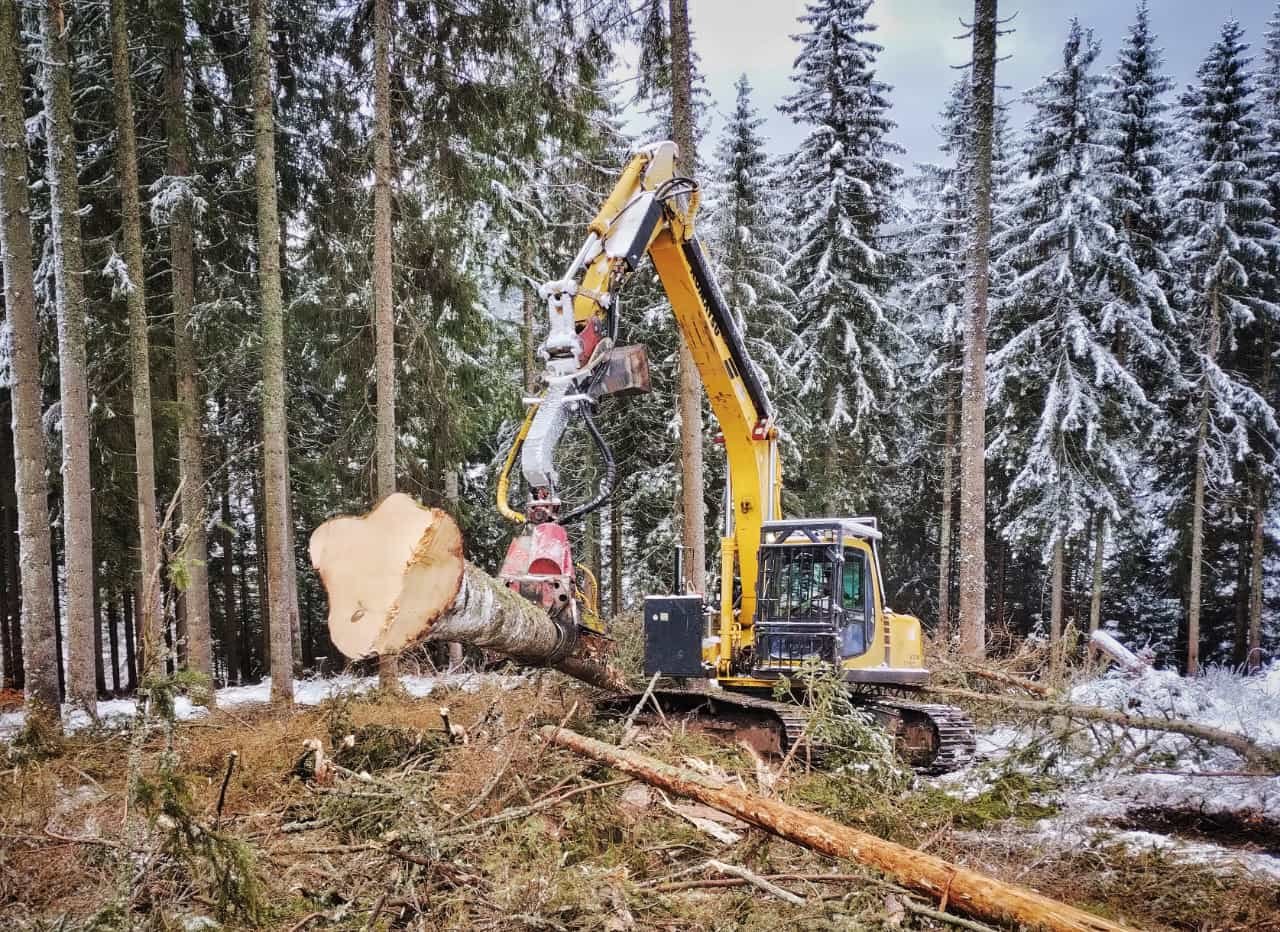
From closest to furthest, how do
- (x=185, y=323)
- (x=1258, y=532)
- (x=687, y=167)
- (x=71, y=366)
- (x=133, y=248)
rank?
(x=71, y=366)
(x=687, y=167)
(x=133, y=248)
(x=185, y=323)
(x=1258, y=532)

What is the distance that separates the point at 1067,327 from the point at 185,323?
57.1 ft

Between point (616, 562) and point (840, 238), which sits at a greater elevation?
point (840, 238)

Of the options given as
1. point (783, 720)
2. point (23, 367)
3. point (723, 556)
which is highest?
Result: point (23, 367)

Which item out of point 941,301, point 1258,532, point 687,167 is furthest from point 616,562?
point 1258,532

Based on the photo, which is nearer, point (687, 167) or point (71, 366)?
point (71, 366)

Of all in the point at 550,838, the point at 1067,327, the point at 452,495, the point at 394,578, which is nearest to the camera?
the point at 394,578

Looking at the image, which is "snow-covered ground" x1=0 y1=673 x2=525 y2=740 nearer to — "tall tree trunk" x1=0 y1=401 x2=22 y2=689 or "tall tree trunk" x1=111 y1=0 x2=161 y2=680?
"tall tree trunk" x1=111 y1=0 x2=161 y2=680

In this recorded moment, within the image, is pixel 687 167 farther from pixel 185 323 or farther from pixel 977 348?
pixel 185 323

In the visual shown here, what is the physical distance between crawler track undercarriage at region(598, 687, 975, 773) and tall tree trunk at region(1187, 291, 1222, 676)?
13865 millimetres

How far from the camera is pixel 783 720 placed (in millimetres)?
7672

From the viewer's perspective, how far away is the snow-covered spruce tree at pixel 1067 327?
59.1ft

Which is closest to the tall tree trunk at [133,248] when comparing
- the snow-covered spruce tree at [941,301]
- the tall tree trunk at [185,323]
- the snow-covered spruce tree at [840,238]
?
the tall tree trunk at [185,323]

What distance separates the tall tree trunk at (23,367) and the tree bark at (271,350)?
91.8 inches

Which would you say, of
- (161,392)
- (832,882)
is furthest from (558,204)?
(832,882)
